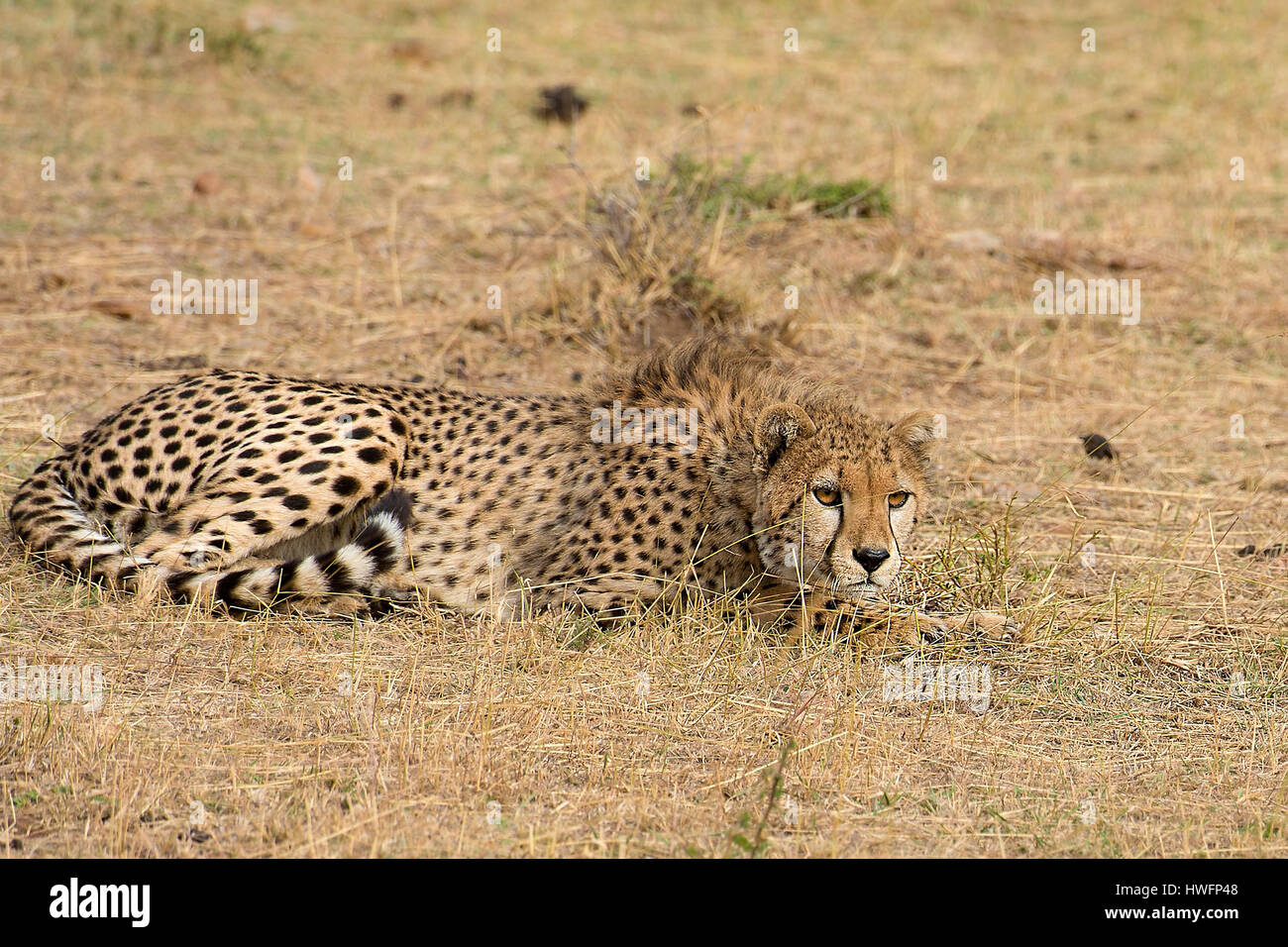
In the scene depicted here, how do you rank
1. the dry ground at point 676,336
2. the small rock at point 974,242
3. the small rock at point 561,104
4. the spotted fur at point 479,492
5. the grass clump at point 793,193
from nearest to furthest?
the dry ground at point 676,336
the spotted fur at point 479,492
the grass clump at point 793,193
the small rock at point 974,242
the small rock at point 561,104

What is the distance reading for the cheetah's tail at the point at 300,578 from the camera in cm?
484

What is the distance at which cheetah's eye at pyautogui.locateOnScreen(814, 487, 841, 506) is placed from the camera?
15.6 ft

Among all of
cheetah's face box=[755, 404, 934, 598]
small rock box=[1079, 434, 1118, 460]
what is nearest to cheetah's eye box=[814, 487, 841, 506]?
cheetah's face box=[755, 404, 934, 598]

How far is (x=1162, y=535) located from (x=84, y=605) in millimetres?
3922

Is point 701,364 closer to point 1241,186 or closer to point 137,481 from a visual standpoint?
point 137,481

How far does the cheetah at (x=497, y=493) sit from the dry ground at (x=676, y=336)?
0.23 m

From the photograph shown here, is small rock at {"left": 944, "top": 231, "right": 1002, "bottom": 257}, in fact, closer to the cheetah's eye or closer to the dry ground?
the dry ground

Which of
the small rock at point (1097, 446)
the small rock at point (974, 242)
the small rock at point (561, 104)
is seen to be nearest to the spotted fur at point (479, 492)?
the small rock at point (1097, 446)

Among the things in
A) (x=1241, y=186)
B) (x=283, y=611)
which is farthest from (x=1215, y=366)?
(x=283, y=611)

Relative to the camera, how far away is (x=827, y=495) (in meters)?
4.79

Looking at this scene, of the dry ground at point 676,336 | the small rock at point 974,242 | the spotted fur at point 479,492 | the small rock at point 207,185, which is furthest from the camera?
the small rock at point 207,185

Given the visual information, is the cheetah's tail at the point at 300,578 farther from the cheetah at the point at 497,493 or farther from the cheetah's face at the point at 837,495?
the cheetah's face at the point at 837,495
